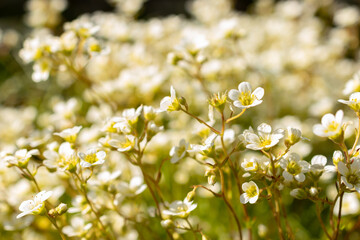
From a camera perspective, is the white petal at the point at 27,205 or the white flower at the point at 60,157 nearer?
the white petal at the point at 27,205

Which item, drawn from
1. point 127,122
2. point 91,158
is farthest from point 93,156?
point 127,122

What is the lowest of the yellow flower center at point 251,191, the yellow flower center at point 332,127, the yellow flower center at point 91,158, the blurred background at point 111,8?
the blurred background at point 111,8

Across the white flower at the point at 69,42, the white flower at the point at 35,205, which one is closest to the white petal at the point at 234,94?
the white flower at the point at 35,205

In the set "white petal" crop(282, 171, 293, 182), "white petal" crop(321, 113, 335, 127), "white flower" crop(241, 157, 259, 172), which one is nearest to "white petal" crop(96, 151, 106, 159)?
"white flower" crop(241, 157, 259, 172)

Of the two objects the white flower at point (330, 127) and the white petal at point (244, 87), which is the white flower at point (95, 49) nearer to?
the white petal at point (244, 87)

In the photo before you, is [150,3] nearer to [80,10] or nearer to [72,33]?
[80,10]

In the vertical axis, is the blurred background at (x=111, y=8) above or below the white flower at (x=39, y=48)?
below
